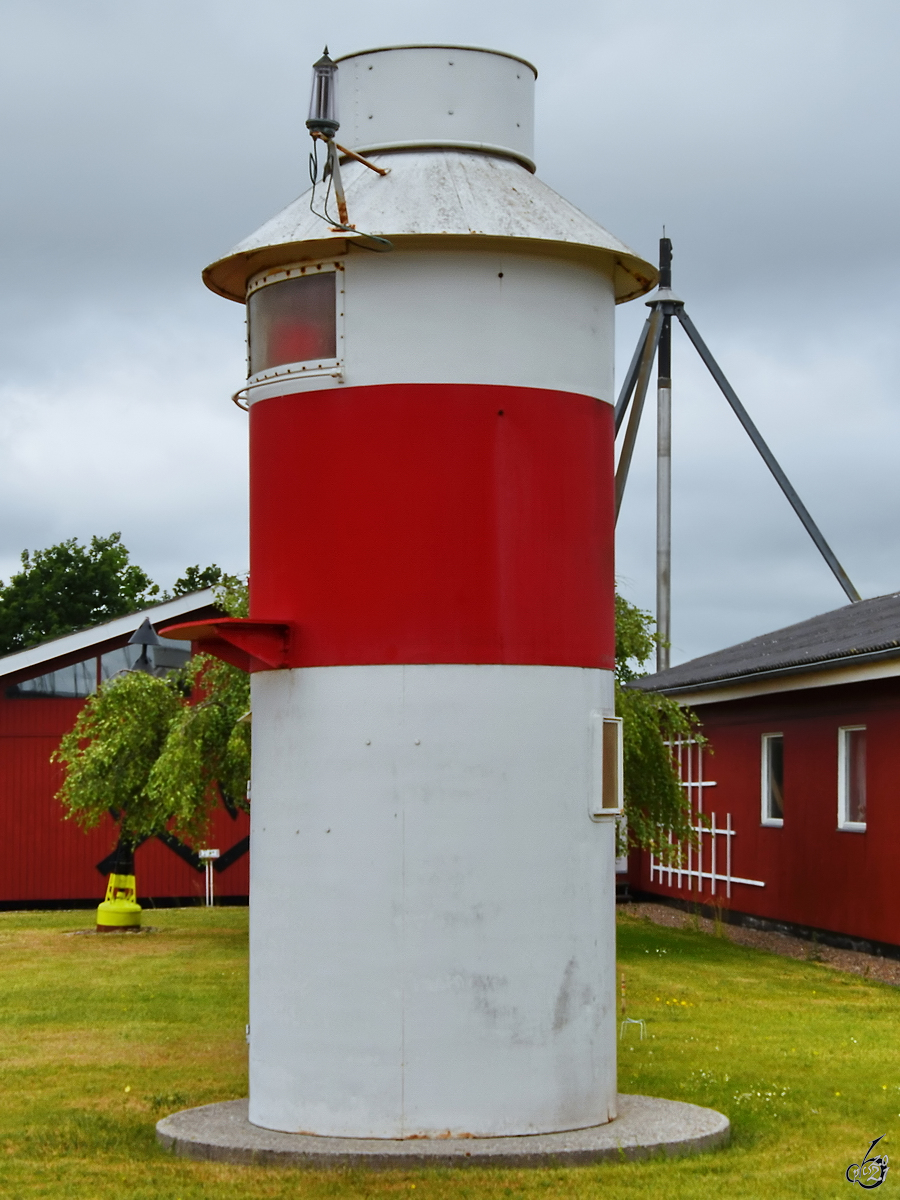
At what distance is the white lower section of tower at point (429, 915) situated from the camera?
27.9 feet

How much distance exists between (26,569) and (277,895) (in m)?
44.1

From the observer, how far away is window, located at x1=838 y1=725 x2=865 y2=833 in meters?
18.8

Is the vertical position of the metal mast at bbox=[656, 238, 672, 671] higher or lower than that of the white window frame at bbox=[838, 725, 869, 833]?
higher

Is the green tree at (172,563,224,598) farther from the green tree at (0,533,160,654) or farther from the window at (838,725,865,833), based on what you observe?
the window at (838,725,865,833)

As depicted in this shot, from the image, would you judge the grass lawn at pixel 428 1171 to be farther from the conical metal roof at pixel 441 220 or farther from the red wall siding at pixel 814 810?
the conical metal roof at pixel 441 220

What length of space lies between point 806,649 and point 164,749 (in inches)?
299

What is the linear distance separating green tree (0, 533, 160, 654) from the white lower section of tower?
1666 inches

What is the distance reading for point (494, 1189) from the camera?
7.79m

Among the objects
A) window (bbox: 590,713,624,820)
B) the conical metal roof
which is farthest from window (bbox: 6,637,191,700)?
window (bbox: 590,713,624,820)

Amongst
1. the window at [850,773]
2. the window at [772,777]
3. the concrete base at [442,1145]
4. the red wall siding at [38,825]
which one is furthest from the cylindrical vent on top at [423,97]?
the red wall siding at [38,825]

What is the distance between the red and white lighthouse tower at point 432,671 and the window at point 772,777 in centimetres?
1246

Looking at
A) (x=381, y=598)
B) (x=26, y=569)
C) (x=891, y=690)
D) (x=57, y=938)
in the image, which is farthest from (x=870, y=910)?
(x=26, y=569)

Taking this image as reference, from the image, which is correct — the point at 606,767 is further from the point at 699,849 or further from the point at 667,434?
the point at 667,434

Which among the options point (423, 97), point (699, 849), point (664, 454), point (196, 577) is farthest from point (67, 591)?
point (423, 97)
